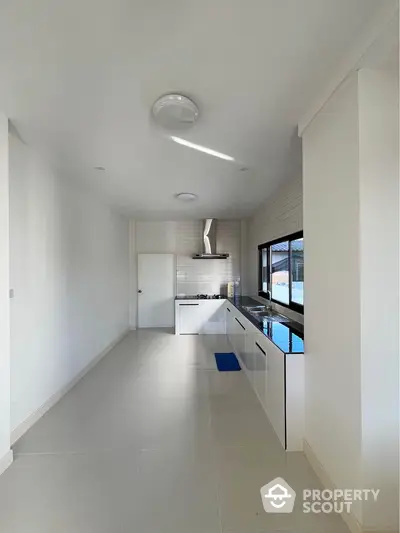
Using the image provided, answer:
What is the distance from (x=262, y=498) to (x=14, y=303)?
7.40ft

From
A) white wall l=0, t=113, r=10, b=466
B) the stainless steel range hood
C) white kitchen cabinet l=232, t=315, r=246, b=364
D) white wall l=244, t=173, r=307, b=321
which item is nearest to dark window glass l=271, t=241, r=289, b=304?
white wall l=244, t=173, r=307, b=321

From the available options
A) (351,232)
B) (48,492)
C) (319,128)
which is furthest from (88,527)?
(319,128)

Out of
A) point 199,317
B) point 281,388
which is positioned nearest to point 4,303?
point 281,388

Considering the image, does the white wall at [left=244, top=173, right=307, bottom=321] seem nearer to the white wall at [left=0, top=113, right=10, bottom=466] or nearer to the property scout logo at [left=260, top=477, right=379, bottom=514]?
the property scout logo at [left=260, top=477, right=379, bottom=514]

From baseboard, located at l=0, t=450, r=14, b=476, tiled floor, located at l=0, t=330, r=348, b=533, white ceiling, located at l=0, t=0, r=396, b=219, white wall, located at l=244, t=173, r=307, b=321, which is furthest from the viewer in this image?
white wall, located at l=244, t=173, r=307, b=321

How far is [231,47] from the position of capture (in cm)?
143

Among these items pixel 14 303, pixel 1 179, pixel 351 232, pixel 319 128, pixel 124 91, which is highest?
pixel 124 91

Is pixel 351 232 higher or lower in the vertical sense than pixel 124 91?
lower

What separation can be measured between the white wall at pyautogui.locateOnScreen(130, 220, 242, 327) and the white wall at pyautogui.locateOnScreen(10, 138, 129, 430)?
6.35 feet

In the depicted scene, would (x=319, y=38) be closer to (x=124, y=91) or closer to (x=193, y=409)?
(x=124, y=91)

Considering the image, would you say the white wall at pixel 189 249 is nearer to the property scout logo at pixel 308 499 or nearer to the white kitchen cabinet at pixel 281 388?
the white kitchen cabinet at pixel 281 388

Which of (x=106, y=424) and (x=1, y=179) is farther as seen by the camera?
(x=106, y=424)

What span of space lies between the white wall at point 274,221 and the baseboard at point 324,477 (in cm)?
152

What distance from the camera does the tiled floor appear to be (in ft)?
5.24
